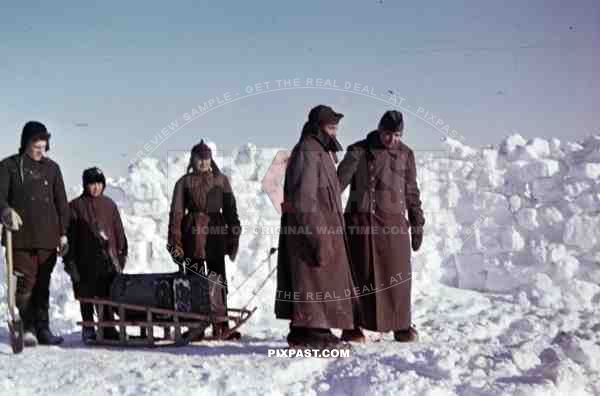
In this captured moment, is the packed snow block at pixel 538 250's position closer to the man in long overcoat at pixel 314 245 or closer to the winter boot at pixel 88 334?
the man in long overcoat at pixel 314 245

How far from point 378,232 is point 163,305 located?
5.85ft

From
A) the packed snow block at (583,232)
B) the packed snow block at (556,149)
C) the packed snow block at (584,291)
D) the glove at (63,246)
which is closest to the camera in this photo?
the glove at (63,246)

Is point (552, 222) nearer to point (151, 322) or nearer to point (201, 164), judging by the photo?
point (201, 164)

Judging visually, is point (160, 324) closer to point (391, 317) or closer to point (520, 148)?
point (391, 317)

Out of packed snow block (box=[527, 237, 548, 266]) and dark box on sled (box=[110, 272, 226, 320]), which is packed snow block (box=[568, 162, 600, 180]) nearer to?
packed snow block (box=[527, 237, 548, 266])

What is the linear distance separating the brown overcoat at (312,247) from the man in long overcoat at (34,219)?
6.66ft

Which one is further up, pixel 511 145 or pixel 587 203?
pixel 511 145

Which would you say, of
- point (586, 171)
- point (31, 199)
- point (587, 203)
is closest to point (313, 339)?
point (31, 199)

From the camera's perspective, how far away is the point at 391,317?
568cm

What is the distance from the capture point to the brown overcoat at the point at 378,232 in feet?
18.6

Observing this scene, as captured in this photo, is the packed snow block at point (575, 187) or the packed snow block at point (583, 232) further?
the packed snow block at point (575, 187)

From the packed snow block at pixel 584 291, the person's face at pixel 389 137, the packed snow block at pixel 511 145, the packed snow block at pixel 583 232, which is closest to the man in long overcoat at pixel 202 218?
the person's face at pixel 389 137

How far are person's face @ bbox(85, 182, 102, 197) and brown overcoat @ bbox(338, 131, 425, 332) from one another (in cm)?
212

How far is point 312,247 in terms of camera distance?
476 centimetres
